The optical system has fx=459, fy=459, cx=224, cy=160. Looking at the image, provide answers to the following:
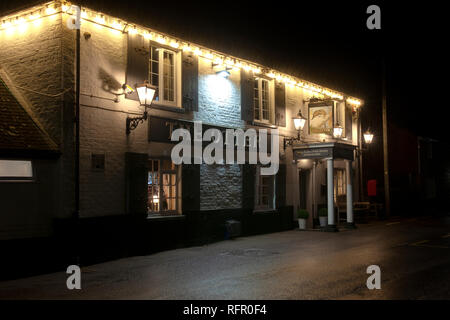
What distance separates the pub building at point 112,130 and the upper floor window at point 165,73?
0.11 feet

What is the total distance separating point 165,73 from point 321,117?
752cm

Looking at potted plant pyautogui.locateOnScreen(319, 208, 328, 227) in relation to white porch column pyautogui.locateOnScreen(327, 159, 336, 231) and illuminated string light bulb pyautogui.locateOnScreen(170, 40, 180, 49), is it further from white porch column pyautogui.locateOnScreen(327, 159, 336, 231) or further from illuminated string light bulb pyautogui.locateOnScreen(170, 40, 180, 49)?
illuminated string light bulb pyautogui.locateOnScreen(170, 40, 180, 49)

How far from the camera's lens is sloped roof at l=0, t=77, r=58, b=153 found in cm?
1010

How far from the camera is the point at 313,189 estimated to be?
19.8m

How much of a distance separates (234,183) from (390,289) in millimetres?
8388

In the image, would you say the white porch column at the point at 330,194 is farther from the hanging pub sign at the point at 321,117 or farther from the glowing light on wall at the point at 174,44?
the glowing light on wall at the point at 174,44

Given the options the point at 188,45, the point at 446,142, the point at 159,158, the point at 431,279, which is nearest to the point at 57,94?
the point at 159,158


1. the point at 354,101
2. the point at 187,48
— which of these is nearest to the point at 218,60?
the point at 187,48

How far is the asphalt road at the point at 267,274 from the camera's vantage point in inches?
307

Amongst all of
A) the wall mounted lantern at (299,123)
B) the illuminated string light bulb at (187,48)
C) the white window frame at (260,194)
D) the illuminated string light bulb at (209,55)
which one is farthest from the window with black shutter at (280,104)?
the illuminated string light bulb at (187,48)

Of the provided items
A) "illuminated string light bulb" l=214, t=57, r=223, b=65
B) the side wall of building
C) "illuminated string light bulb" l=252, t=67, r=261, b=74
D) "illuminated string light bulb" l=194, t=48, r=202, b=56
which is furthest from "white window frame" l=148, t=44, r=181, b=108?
"illuminated string light bulb" l=252, t=67, r=261, b=74

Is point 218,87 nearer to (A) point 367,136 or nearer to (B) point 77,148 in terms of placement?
Result: (B) point 77,148

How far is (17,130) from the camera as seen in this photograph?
10.5 meters

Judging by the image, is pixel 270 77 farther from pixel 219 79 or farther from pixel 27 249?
pixel 27 249
